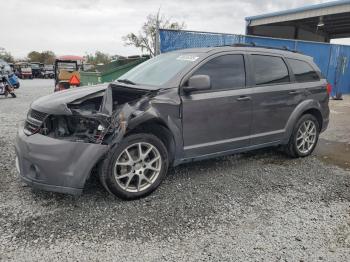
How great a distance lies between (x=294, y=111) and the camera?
16.6 ft

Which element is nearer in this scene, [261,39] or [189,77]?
[189,77]

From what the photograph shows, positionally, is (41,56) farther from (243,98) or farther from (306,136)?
(243,98)

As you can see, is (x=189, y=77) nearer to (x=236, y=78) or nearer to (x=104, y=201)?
(x=236, y=78)

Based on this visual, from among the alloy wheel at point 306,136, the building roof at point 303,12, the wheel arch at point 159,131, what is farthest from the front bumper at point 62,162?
the building roof at point 303,12

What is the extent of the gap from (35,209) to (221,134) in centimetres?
236

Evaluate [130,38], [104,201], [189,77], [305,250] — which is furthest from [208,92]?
[130,38]

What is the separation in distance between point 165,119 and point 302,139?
274cm

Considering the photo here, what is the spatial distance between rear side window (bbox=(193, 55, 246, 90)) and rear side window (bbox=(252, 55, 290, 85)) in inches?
11.2

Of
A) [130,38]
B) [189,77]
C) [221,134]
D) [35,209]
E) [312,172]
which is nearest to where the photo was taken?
[35,209]

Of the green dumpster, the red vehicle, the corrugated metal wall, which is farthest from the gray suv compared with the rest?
the red vehicle

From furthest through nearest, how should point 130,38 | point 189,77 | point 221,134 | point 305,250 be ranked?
point 130,38, point 221,134, point 189,77, point 305,250

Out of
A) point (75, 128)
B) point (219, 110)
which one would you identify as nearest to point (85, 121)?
point (75, 128)

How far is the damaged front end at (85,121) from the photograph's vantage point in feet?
11.0

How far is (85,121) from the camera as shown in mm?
3455
